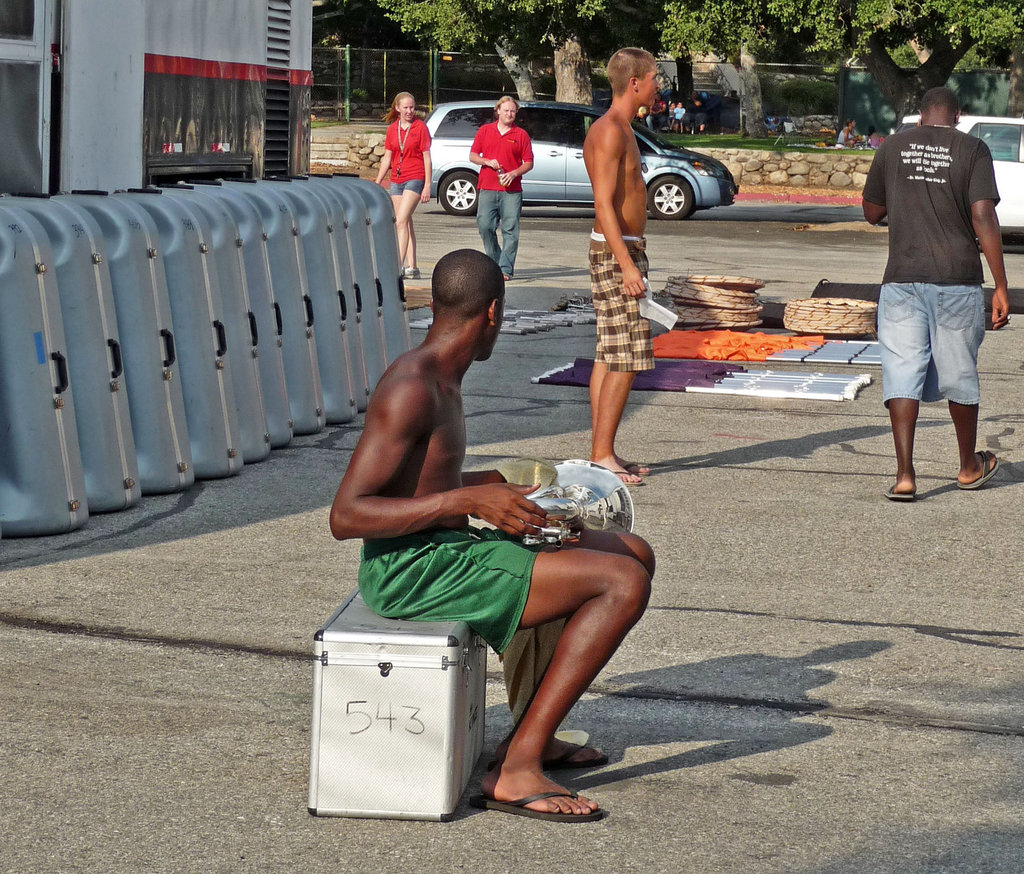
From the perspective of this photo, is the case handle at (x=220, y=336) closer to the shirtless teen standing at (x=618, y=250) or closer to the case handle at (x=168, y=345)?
the case handle at (x=168, y=345)

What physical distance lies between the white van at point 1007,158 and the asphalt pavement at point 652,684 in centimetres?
1422

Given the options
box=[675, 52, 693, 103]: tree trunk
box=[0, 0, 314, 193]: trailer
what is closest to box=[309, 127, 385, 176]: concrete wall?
box=[675, 52, 693, 103]: tree trunk

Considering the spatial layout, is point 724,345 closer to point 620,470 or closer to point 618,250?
point 620,470

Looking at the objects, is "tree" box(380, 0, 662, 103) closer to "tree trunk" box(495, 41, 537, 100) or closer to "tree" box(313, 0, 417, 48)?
"tree trunk" box(495, 41, 537, 100)

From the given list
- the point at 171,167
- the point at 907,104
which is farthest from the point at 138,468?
the point at 907,104

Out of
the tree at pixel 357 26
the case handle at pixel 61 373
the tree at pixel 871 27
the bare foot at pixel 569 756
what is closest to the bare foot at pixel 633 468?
the case handle at pixel 61 373

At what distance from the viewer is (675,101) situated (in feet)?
170

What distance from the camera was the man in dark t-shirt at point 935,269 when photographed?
762 centimetres

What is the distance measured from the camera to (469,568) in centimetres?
395

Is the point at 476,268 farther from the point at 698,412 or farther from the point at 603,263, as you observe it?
the point at 698,412

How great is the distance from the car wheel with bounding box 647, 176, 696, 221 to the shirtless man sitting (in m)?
22.5

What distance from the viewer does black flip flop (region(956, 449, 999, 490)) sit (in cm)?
789

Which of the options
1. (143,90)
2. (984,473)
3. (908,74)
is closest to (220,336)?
(143,90)

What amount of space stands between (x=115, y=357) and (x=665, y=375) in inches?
200
